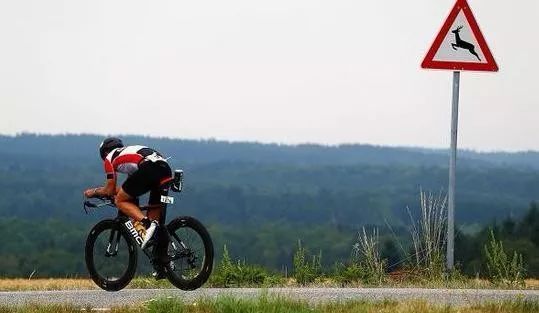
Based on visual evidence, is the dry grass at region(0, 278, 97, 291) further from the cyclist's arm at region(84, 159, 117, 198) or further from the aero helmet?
the aero helmet

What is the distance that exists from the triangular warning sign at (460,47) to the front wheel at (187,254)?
408 centimetres

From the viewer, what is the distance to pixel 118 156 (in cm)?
1134

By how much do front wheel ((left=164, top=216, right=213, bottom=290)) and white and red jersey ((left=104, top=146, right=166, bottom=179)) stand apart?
675 millimetres

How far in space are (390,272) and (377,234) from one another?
68cm

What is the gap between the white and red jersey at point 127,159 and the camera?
11281 millimetres

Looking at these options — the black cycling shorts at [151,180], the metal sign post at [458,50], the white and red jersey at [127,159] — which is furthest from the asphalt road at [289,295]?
the metal sign post at [458,50]

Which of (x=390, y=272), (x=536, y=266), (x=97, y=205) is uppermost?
(x=97, y=205)

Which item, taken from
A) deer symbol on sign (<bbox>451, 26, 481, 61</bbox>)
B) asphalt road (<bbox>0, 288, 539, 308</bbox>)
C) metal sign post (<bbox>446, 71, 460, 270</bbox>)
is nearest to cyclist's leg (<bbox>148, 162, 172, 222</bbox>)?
asphalt road (<bbox>0, 288, 539, 308</bbox>)

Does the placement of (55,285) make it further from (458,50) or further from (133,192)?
(458,50)

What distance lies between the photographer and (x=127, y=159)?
37.1 ft

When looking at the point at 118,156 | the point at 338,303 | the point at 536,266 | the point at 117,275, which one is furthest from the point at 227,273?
the point at 536,266

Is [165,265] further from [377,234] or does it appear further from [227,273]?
[377,234]

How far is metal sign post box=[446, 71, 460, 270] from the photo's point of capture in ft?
44.6

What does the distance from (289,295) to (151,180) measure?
195 cm
